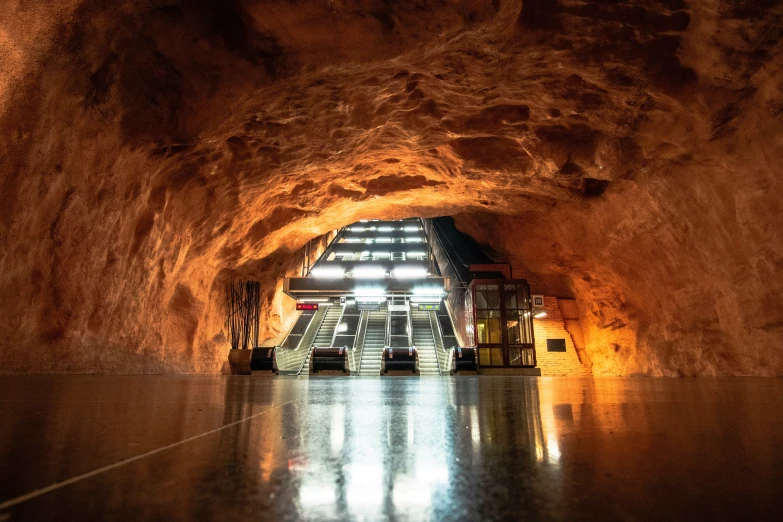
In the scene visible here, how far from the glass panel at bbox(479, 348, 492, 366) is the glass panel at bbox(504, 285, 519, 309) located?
5.70 ft

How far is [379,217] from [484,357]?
5822mm

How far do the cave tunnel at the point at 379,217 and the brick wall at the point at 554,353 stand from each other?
5.07 ft

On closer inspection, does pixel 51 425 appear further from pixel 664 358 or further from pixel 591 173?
pixel 664 358

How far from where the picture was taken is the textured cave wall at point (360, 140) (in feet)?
16.6

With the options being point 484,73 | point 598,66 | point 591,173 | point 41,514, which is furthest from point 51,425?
point 591,173

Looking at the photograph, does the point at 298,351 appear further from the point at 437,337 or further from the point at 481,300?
the point at 481,300

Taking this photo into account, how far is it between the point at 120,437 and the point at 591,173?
347 inches

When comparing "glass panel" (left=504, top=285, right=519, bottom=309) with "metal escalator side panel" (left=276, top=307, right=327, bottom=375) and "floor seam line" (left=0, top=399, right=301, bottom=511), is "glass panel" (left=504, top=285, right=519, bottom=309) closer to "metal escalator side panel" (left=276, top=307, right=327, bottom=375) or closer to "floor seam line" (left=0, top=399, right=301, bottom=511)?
"metal escalator side panel" (left=276, top=307, right=327, bottom=375)

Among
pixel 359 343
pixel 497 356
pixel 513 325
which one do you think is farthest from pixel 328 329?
pixel 513 325

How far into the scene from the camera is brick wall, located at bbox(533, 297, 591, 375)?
14992 mm

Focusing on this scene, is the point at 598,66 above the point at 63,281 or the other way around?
above

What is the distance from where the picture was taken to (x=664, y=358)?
1035 cm

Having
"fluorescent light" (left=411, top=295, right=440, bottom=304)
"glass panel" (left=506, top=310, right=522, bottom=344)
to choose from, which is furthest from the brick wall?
"fluorescent light" (left=411, top=295, right=440, bottom=304)

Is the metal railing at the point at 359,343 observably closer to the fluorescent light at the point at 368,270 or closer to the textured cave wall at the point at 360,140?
the fluorescent light at the point at 368,270
